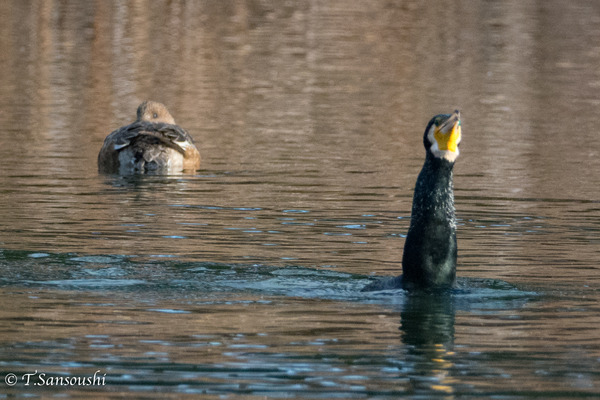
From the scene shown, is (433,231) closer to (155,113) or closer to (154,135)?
(154,135)

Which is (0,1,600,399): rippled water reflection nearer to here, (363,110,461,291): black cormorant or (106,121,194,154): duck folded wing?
(363,110,461,291): black cormorant

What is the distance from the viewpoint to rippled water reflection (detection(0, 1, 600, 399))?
8672 mm

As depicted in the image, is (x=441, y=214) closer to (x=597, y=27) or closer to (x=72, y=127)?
(x=72, y=127)

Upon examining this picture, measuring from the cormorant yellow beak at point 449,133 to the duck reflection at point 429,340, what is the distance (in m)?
1.19

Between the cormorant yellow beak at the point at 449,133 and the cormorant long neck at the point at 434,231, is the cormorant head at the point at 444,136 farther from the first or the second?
the cormorant long neck at the point at 434,231

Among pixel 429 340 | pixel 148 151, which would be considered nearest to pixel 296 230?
pixel 429 340

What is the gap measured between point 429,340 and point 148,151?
11472mm

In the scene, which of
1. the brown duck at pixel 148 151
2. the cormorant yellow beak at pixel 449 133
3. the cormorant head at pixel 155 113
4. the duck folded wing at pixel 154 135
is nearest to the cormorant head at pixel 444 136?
the cormorant yellow beak at pixel 449 133

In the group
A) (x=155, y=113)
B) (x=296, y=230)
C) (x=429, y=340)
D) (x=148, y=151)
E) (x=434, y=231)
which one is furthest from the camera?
(x=155, y=113)

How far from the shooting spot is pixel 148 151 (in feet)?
66.7

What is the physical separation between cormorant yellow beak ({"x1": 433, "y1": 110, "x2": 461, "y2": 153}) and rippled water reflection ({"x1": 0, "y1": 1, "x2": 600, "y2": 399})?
121 cm

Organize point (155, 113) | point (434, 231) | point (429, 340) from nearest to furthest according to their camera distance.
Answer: point (429, 340), point (434, 231), point (155, 113)

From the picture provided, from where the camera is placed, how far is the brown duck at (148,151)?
20016mm

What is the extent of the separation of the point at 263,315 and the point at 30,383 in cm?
249
